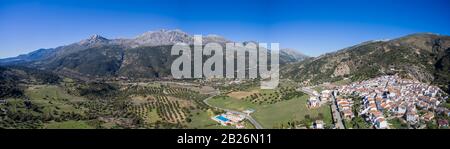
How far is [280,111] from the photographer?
3997 centimetres

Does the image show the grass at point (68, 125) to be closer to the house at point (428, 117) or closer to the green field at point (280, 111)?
the green field at point (280, 111)

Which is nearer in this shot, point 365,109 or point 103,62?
point 365,109

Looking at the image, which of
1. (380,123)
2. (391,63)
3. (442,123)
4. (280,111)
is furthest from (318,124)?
(391,63)

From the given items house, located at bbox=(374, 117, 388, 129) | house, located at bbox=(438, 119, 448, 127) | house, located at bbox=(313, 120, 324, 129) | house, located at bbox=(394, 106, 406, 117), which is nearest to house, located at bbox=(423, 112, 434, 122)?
house, located at bbox=(438, 119, 448, 127)

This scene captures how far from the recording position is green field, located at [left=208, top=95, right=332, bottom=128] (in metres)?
34.7

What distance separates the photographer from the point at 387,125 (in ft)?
91.4

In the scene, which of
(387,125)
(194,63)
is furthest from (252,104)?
(194,63)

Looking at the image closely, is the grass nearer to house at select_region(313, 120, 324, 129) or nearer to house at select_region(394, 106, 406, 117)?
house at select_region(313, 120, 324, 129)

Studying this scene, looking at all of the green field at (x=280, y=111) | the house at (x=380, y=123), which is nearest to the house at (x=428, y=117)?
the house at (x=380, y=123)

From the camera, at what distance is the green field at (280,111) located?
34.7 meters

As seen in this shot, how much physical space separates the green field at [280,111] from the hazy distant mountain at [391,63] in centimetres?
2346
